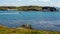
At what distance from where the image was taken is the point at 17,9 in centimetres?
19788

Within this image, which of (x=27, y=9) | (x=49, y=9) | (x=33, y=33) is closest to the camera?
(x=33, y=33)

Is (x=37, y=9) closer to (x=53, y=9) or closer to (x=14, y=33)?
(x=53, y=9)

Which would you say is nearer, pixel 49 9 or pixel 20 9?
pixel 49 9

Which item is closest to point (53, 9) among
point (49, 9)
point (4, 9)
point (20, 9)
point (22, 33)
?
point (49, 9)

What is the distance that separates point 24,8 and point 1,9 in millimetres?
19494

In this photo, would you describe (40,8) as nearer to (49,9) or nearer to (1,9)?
(49,9)

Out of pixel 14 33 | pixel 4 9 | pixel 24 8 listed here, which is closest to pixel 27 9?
pixel 24 8

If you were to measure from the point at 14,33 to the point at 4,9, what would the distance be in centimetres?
17873

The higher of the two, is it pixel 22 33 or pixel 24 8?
pixel 22 33

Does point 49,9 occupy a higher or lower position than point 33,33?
lower

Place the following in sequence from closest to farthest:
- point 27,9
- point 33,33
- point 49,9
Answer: point 33,33
point 49,9
point 27,9

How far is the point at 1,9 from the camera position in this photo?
7618 inches

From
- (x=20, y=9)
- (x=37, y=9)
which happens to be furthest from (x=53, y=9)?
(x=20, y=9)

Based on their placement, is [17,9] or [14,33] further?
[17,9]
